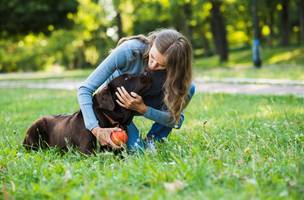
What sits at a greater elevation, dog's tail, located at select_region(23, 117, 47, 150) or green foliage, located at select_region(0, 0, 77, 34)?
dog's tail, located at select_region(23, 117, 47, 150)

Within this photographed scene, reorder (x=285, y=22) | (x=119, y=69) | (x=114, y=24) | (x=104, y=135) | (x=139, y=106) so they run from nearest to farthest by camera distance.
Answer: (x=104, y=135), (x=139, y=106), (x=119, y=69), (x=285, y=22), (x=114, y=24)

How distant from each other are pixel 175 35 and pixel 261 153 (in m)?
1.22

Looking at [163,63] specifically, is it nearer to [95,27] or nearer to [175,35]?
[175,35]

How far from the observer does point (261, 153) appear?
416 cm

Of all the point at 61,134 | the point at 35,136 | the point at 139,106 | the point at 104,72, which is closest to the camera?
the point at 139,106

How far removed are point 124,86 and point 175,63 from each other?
522 mm

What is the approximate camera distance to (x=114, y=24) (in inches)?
2156

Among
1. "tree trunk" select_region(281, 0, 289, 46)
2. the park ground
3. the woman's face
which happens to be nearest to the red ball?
the park ground


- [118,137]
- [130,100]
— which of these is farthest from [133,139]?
[130,100]

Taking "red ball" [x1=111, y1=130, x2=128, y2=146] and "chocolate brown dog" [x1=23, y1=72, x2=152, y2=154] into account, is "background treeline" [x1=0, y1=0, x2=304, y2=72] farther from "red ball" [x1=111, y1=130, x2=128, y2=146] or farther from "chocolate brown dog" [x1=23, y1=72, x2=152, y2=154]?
"red ball" [x1=111, y1=130, x2=128, y2=146]

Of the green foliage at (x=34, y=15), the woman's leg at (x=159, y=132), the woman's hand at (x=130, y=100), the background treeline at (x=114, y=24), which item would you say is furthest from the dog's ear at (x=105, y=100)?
the green foliage at (x=34, y=15)

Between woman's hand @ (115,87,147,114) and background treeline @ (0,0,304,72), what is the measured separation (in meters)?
1.26

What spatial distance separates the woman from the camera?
14.2 feet

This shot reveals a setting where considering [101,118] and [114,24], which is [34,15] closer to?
[101,118]
